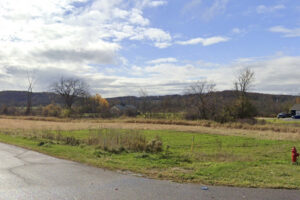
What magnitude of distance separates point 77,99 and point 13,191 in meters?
93.8

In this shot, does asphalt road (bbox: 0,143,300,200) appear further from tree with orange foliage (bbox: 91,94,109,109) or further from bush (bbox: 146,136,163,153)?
tree with orange foliage (bbox: 91,94,109,109)

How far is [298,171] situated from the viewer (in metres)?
9.11

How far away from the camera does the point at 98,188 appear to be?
710cm

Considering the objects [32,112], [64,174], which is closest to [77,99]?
[32,112]

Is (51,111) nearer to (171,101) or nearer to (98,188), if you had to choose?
(171,101)

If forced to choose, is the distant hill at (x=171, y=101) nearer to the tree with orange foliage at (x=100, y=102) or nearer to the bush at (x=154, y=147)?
the tree with orange foliage at (x=100, y=102)

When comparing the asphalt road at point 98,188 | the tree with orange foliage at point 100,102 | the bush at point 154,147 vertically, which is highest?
the tree with orange foliage at point 100,102

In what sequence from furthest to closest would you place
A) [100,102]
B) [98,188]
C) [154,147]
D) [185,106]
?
[100,102] → [185,106] → [154,147] → [98,188]

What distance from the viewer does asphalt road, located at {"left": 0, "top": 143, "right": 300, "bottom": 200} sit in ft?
20.9

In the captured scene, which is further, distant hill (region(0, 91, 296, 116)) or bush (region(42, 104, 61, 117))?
bush (region(42, 104, 61, 117))

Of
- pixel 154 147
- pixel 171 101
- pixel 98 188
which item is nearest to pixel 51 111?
pixel 171 101

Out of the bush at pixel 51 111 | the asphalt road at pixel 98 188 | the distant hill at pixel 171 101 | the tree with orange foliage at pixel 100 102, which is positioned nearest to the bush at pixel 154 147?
the asphalt road at pixel 98 188

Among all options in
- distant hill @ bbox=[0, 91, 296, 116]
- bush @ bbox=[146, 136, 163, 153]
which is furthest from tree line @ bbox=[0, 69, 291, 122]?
bush @ bbox=[146, 136, 163, 153]

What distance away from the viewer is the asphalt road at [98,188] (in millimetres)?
6363
